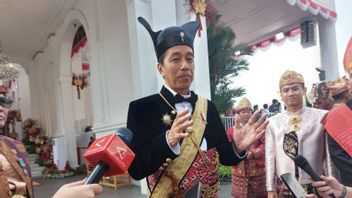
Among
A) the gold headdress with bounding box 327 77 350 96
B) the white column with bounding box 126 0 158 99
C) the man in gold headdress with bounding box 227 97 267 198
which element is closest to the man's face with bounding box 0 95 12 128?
the man in gold headdress with bounding box 227 97 267 198

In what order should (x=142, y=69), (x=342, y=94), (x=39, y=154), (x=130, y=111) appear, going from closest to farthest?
(x=130, y=111) → (x=342, y=94) → (x=142, y=69) → (x=39, y=154)

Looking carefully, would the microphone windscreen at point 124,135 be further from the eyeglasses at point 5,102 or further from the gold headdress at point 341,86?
the gold headdress at point 341,86

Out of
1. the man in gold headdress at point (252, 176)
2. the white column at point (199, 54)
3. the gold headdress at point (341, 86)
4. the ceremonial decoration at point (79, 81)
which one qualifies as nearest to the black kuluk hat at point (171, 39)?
the man in gold headdress at point (252, 176)

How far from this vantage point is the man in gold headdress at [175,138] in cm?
139

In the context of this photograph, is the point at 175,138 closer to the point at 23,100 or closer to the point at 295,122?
the point at 295,122

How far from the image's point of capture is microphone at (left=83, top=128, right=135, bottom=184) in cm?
77

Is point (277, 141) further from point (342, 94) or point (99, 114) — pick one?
point (99, 114)

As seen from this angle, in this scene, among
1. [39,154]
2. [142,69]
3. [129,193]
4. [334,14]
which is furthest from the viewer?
[39,154]

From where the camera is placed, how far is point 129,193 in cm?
564

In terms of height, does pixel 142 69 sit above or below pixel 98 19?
below

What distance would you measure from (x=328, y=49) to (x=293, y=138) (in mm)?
8006

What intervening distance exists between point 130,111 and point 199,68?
135 inches

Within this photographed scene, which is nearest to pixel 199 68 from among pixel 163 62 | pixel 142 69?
pixel 142 69

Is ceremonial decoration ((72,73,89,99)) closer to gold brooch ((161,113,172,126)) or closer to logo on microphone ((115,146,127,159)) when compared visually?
gold brooch ((161,113,172,126))
